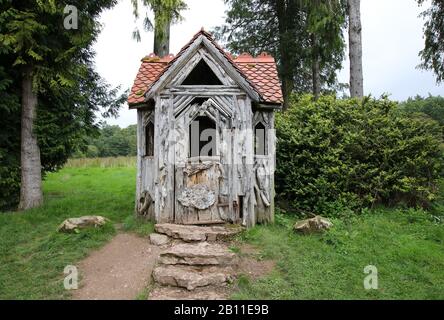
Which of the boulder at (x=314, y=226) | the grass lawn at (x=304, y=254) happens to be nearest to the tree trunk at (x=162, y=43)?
the grass lawn at (x=304, y=254)

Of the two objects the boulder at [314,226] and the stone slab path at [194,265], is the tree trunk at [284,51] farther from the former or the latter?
the stone slab path at [194,265]

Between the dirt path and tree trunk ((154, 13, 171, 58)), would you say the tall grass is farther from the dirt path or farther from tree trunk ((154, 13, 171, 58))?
the dirt path

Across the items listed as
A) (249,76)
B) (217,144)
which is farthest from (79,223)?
(249,76)

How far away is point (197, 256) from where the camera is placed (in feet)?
20.4

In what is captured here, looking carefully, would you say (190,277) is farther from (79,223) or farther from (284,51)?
(284,51)

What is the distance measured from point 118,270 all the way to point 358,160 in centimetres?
679

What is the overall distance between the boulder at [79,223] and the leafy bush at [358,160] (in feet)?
16.1

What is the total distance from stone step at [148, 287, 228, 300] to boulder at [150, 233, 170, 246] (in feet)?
5.45

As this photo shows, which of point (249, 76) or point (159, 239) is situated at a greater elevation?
point (249, 76)

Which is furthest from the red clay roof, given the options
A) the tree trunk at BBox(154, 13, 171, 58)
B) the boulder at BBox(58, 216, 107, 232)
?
the boulder at BBox(58, 216, 107, 232)

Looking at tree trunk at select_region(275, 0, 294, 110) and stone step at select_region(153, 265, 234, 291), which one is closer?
stone step at select_region(153, 265, 234, 291)

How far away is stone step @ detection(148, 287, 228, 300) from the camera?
514cm

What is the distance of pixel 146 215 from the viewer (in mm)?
8680

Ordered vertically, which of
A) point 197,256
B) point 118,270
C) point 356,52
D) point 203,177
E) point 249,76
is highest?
point 356,52
